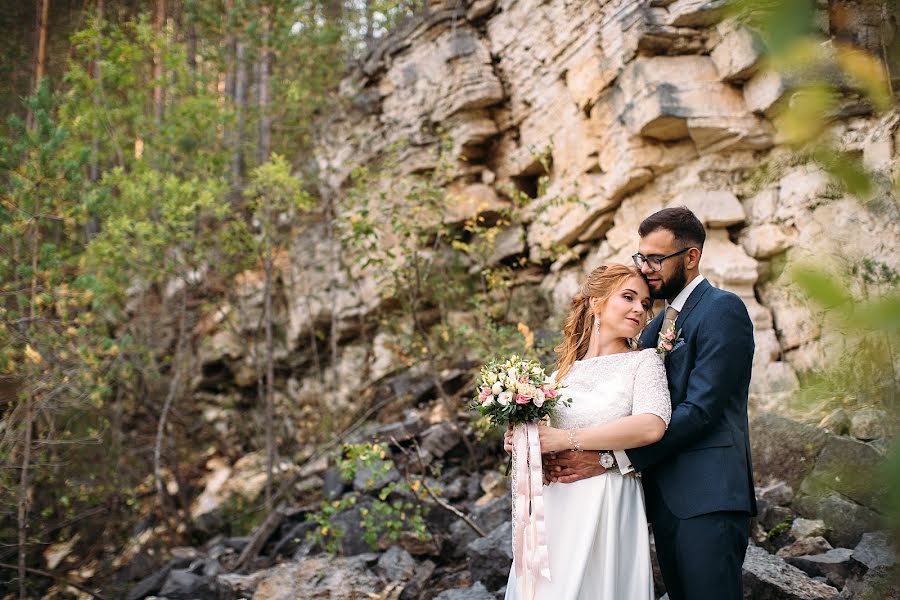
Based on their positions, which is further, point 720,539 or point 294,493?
point 294,493

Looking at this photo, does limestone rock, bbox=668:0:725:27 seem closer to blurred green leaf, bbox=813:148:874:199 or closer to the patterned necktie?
the patterned necktie

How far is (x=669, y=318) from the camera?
3166mm

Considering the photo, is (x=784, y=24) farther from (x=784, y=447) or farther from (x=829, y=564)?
(x=784, y=447)

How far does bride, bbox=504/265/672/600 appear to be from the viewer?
284 cm

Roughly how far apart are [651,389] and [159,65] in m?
14.0

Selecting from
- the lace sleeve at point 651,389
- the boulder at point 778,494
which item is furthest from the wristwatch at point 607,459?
the boulder at point 778,494

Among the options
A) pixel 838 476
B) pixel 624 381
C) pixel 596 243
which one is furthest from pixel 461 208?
pixel 838 476

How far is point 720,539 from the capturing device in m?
2.71

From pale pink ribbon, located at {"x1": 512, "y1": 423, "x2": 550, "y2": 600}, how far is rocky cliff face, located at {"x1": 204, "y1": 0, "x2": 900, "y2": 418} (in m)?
2.66

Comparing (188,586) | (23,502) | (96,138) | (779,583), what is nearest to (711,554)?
(779,583)

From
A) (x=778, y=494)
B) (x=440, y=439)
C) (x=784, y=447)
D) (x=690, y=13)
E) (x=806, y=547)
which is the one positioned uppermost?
(x=690, y=13)

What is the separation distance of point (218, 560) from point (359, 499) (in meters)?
1.93

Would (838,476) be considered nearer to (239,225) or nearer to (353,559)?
(353,559)

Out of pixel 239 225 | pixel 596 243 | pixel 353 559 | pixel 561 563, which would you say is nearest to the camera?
pixel 561 563
